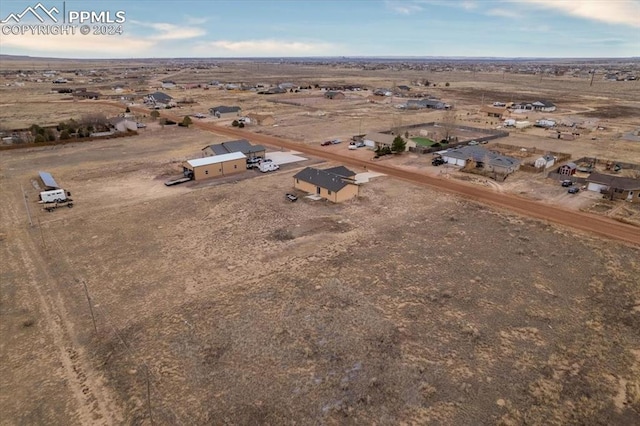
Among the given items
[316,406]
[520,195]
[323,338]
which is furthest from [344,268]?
[520,195]

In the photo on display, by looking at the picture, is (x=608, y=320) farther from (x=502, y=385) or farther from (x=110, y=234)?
(x=110, y=234)

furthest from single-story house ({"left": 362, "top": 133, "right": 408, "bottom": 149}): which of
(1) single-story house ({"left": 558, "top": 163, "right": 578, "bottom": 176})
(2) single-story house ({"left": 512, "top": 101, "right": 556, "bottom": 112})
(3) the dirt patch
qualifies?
(3) the dirt patch

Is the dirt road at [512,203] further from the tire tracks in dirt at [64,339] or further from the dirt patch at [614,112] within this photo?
the dirt patch at [614,112]

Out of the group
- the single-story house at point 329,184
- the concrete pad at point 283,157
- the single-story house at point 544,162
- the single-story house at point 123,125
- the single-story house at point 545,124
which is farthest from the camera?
the single-story house at point 545,124

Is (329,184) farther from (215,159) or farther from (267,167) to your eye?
(215,159)

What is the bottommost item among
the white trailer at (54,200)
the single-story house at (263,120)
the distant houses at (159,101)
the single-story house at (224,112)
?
the white trailer at (54,200)

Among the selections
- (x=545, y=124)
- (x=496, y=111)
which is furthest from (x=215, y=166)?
(x=496, y=111)

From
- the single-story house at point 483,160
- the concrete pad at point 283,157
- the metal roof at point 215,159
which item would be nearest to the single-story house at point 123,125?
the concrete pad at point 283,157
